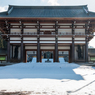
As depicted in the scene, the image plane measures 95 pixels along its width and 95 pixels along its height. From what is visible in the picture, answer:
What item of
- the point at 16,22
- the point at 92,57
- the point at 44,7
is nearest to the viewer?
the point at 16,22

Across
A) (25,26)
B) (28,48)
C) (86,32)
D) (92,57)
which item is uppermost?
(25,26)

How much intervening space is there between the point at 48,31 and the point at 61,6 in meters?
6.78

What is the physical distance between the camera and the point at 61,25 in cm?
1080

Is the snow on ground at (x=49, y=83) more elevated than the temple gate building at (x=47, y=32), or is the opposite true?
the temple gate building at (x=47, y=32)

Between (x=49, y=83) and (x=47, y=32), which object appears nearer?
(x=49, y=83)

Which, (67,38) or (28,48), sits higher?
(67,38)

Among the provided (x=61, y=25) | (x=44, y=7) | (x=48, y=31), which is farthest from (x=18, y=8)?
(x=61, y=25)

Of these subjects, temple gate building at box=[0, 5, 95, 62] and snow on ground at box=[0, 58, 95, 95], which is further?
temple gate building at box=[0, 5, 95, 62]

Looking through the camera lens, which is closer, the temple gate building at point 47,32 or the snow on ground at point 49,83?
the snow on ground at point 49,83

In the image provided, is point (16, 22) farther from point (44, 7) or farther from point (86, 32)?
point (86, 32)

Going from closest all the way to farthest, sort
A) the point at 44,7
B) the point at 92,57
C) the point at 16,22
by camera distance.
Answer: the point at 16,22 → the point at 92,57 → the point at 44,7

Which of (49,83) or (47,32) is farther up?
(47,32)

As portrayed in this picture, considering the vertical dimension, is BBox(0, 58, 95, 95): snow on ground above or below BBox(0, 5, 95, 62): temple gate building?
below

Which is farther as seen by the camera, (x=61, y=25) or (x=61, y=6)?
(x=61, y=6)
